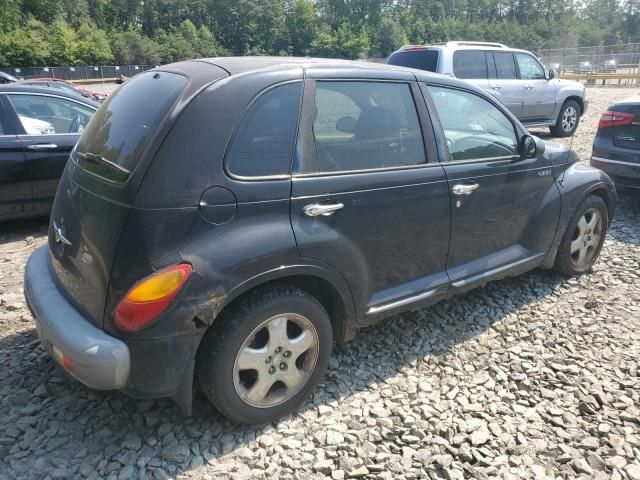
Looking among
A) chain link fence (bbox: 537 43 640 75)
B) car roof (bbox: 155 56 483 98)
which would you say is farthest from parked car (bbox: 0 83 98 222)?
chain link fence (bbox: 537 43 640 75)

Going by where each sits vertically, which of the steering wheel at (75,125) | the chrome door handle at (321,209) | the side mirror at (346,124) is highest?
the side mirror at (346,124)

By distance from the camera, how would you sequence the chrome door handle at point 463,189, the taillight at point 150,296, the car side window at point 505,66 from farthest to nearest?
the car side window at point 505,66, the chrome door handle at point 463,189, the taillight at point 150,296

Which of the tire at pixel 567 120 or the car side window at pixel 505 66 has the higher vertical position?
the car side window at pixel 505 66

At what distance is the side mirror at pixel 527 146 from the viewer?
3648 mm

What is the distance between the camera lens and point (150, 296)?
2.19 metres

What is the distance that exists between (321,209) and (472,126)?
1546 millimetres

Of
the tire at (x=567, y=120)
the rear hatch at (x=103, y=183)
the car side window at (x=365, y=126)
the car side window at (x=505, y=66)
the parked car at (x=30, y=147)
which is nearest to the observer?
the rear hatch at (x=103, y=183)

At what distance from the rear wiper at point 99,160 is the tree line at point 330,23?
78.9 meters

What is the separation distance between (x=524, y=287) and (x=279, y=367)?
8.31ft

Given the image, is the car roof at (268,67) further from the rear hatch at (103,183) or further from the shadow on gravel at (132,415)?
the shadow on gravel at (132,415)

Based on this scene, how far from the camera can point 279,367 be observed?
104 inches

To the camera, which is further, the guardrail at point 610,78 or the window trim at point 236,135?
the guardrail at point 610,78

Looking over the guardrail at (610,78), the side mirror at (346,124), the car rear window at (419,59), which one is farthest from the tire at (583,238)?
the guardrail at (610,78)

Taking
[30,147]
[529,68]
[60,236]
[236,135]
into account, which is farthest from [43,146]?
[529,68]
